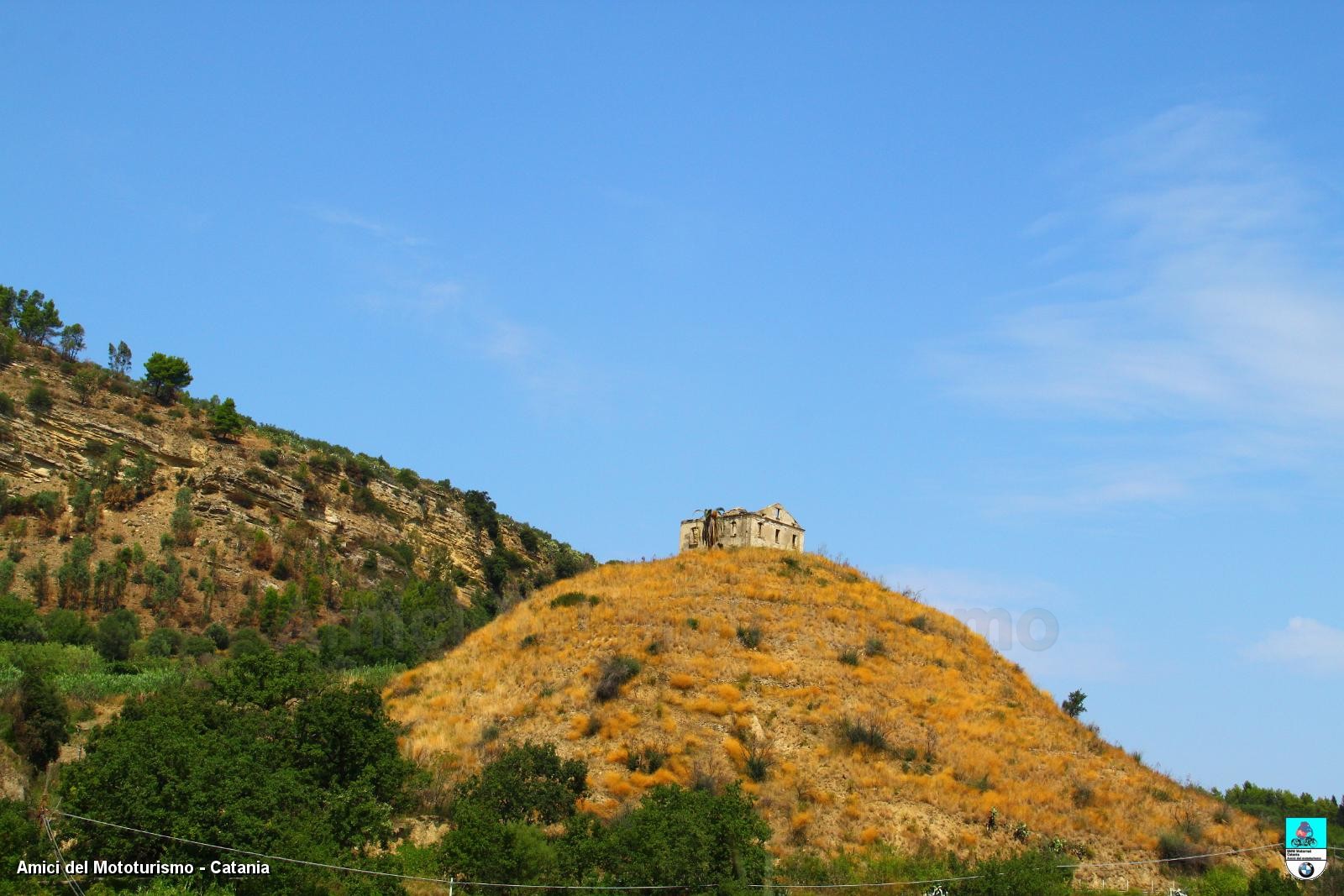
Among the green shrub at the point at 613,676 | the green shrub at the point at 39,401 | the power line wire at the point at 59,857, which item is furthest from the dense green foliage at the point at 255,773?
the green shrub at the point at 39,401

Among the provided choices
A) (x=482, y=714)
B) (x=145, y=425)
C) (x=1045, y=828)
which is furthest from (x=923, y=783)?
(x=145, y=425)

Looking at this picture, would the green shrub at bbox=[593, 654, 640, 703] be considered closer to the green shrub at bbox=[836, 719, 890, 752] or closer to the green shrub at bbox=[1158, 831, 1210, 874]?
the green shrub at bbox=[836, 719, 890, 752]

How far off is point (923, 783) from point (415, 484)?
59355 mm

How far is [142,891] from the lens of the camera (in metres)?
24.7

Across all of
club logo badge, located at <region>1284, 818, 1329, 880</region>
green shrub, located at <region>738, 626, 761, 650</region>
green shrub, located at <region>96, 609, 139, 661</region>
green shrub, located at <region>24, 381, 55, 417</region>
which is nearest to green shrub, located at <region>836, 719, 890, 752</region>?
green shrub, located at <region>738, 626, 761, 650</region>

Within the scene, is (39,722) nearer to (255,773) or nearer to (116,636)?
(255,773)

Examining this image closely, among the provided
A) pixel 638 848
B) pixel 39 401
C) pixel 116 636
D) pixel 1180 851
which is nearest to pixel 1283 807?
pixel 1180 851

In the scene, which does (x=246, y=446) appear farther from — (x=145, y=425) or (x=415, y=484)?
(x=415, y=484)

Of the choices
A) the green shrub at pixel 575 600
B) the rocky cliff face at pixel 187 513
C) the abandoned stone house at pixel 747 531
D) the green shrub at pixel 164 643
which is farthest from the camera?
the rocky cliff face at pixel 187 513

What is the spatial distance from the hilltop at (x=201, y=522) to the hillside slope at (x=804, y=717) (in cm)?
1522

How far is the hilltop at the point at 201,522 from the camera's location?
60531 mm

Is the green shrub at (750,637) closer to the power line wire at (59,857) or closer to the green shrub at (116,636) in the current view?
the power line wire at (59,857)

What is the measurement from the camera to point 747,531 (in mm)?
51219

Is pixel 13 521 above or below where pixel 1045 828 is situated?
above
